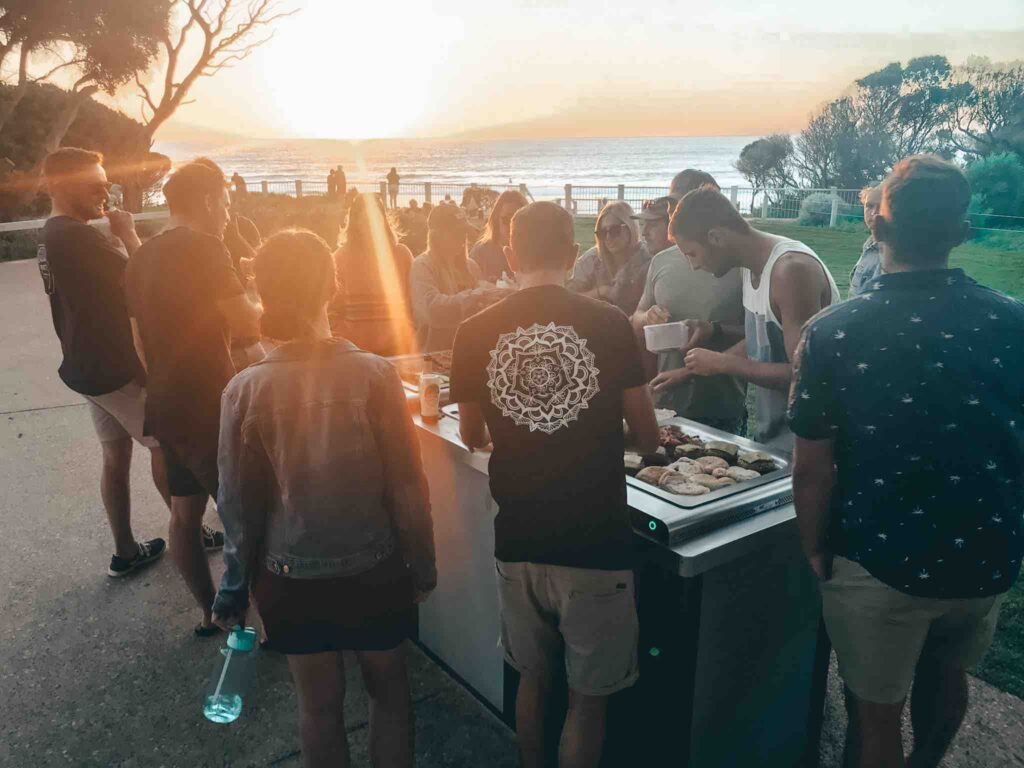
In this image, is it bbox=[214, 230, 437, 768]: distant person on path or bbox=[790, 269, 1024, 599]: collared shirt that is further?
bbox=[214, 230, 437, 768]: distant person on path

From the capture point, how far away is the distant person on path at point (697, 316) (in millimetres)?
3293

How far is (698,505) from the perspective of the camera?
80.3 inches

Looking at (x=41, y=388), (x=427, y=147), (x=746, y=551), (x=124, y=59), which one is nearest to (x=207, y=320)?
(x=746, y=551)

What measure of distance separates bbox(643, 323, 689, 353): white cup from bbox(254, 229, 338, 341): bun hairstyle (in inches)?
50.1

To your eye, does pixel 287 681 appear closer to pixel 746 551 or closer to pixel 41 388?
pixel 746 551

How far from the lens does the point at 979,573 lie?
5.47 ft

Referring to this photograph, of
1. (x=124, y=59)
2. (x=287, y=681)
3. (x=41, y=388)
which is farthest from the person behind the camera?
(x=124, y=59)

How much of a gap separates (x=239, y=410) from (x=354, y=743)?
146 cm

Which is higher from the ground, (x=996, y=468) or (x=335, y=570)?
(x=996, y=468)

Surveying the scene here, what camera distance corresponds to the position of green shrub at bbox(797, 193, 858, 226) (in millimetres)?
19312

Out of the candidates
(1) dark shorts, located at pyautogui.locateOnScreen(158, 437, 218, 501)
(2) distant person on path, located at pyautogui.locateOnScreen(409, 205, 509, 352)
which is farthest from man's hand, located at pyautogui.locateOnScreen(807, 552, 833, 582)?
(2) distant person on path, located at pyautogui.locateOnScreen(409, 205, 509, 352)

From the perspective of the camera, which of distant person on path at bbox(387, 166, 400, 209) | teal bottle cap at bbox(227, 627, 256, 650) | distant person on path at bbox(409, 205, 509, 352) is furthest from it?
distant person on path at bbox(387, 166, 400, 209)

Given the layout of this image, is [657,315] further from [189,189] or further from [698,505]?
[189,189]

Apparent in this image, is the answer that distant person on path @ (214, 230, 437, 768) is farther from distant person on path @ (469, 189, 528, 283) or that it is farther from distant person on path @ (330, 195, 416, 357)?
distant person on path @ (469, 189, 528, 283)
